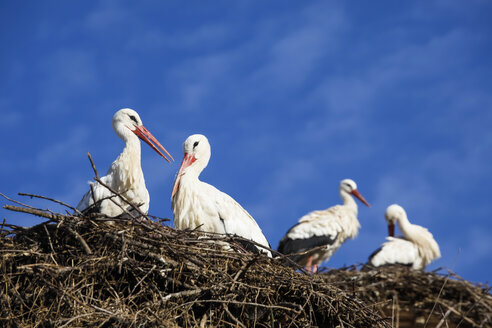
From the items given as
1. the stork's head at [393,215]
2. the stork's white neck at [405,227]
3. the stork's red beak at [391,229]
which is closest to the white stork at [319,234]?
the stork's white neck at [405,227]

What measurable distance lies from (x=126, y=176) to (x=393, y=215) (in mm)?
6100

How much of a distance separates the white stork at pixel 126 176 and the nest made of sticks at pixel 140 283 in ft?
3.74

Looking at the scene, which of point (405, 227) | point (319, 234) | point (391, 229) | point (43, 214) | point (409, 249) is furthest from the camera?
point (391, 229)

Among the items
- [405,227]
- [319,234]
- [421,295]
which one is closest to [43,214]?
[421,295]

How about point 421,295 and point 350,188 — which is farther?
point 350,188

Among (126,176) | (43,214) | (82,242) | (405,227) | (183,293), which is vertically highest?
(405,227)

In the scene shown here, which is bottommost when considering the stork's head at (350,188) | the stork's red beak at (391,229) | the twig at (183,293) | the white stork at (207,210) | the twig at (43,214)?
the twig at (183,293)

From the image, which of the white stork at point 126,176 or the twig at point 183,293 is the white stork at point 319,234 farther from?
the twig at point 183,293

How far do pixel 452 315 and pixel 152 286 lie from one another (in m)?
3.91

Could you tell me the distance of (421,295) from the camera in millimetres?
7062

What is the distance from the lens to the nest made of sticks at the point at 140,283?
350cm

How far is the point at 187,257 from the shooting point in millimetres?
3801

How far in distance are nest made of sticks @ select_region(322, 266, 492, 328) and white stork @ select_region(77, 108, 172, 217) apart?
231 centimetres

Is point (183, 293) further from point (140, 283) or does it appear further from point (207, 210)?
point (207, 210)
